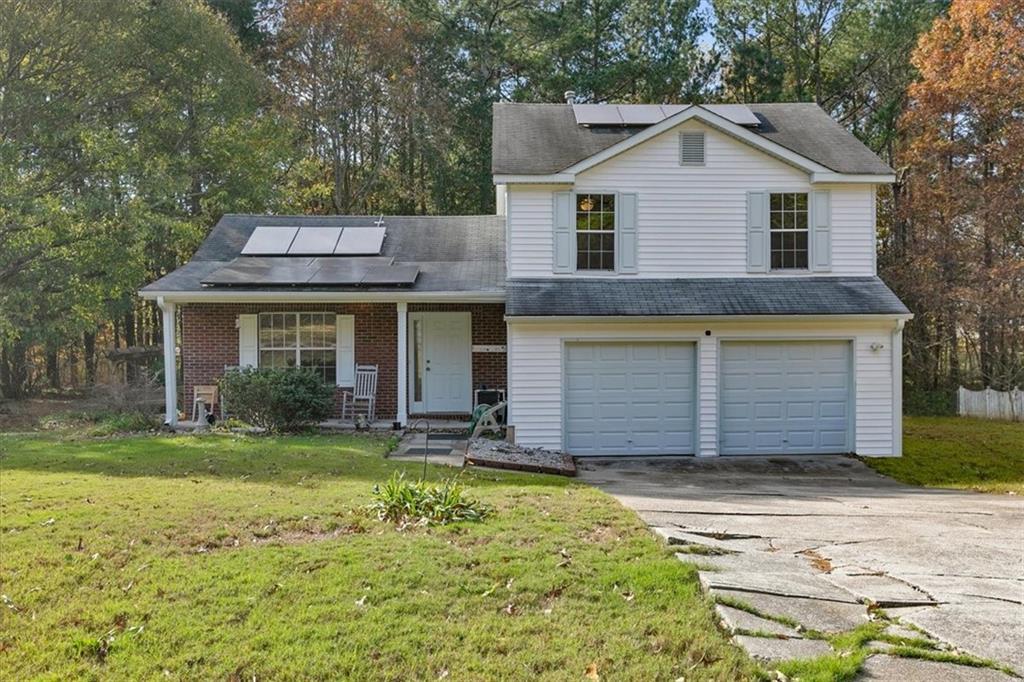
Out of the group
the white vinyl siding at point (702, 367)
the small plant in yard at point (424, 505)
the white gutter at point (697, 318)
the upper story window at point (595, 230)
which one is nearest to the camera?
the small plant in yard at point (424, 505)

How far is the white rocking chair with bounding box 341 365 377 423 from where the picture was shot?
14.7 m

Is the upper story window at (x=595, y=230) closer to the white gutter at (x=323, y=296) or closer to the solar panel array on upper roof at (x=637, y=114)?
the white gutter at (x=323, y=296)

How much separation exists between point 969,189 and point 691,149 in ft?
38.9

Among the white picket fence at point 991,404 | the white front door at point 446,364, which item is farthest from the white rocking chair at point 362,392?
the white picket fence at point 991,404

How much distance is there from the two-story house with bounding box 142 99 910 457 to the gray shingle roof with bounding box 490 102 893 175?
6 cm

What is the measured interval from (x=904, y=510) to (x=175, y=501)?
769 centimetres

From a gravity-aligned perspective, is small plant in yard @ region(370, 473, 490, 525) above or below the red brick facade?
below

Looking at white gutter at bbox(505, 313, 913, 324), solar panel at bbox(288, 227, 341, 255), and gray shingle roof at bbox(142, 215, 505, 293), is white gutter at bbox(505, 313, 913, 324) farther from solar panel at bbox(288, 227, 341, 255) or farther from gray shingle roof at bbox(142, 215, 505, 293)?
solar panel at bbox(288, 227, 341, 255)

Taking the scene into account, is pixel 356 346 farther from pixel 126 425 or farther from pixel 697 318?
pixel 697 318

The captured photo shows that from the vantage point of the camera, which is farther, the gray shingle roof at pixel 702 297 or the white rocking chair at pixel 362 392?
the white rocking chair at pixel 362 392

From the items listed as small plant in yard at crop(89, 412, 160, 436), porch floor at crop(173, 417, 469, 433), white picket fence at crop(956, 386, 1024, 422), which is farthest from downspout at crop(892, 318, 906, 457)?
Answer: small plant in yard at crop(89, 412, 160, 436)

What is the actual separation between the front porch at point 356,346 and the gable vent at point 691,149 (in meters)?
4.55

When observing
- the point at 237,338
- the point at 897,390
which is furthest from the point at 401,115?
the point at 897,390

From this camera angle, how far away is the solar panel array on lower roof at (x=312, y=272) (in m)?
14.1
